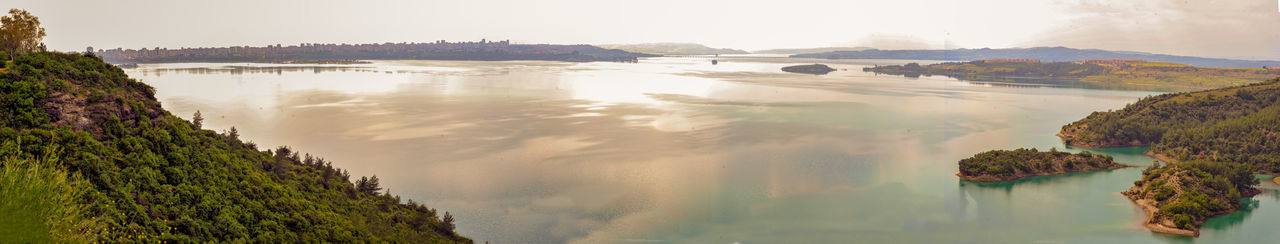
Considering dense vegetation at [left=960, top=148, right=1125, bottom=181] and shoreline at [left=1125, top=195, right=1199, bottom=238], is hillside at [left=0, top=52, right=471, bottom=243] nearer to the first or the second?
shoreline at [left=1125, top=195, right=1199, bottom=238]

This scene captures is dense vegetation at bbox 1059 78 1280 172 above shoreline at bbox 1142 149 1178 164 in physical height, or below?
above

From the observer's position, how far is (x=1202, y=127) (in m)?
57.6

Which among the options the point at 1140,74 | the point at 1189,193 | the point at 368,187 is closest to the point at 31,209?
the point at 368,187

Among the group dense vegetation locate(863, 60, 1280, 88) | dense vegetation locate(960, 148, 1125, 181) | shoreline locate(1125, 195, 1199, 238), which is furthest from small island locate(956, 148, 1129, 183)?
dense vegetation locate(863, 60, 1280, 88)

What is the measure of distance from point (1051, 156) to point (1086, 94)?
98.1 meters

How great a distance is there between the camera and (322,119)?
7112cm

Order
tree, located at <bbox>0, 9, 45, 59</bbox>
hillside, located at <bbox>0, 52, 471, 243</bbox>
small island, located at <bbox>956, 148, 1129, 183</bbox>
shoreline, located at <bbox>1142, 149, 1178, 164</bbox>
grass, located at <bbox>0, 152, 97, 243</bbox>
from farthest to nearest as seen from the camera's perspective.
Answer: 1. shoreline, located at <bbox>1142, 149, 1178, 164</bbox>
2. small island, located at <bbox>956, 148, 1129, 183</bbox>
3. tree, located at <bbox>0, 9, 45, 59</bbox>
4. hillside, located at <bbox>0, 52, 471, 243</bbox>
5. grass, located at <bbox>0, 152, 97, 243</bbox>

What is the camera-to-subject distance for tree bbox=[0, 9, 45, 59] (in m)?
28.6

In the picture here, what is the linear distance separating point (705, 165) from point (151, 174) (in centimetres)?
3411

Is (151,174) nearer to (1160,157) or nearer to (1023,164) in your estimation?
(1023,164)

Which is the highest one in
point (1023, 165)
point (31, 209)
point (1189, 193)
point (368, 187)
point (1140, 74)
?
point (1140, 74)

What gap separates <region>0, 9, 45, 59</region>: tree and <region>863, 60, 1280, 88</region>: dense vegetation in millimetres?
173511

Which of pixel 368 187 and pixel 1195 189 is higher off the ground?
pixel 1195 189

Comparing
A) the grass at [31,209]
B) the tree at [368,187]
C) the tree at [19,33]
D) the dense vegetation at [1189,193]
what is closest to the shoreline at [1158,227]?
the dense vegetation at [1189,193]
